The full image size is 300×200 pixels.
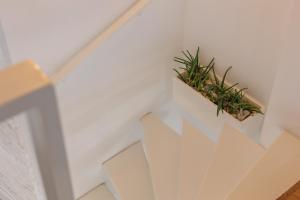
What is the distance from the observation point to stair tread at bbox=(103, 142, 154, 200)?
3016 millimetres

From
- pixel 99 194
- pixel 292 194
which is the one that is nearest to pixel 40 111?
pixel 292 194

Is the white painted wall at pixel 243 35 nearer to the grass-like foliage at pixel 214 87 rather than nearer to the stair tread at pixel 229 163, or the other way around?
the grass-like foliage at pixel 214 87

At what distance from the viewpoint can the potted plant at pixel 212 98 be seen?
2.68 m

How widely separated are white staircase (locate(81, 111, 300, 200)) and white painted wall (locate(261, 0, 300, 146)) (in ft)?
0.33

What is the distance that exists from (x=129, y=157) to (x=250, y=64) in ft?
4.08

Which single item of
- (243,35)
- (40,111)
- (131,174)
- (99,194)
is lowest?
(40,111)

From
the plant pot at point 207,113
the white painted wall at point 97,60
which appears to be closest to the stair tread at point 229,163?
the plant pot at point 207,113

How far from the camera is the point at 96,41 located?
247 cm

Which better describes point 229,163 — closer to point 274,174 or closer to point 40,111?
point 274,174

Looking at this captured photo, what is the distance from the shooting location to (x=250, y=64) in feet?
8.71

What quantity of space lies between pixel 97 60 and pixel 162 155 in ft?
2.84

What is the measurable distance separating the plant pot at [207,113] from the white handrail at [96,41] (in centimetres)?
68

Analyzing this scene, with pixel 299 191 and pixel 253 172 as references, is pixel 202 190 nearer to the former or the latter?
pixel 253 172

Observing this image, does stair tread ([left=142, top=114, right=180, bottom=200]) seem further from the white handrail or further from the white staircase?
the white handrail
